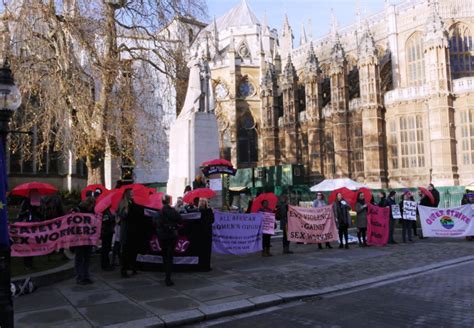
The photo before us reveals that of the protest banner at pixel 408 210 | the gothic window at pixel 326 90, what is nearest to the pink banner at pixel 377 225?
the protest banner at pixel 408 210

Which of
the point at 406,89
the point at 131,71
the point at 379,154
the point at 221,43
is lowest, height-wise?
the point at 379,154

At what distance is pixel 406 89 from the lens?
34.4 meters

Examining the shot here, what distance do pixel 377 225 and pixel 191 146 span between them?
23.0 feet

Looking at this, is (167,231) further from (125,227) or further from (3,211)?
(3,211)

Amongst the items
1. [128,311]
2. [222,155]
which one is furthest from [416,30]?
[128,311]

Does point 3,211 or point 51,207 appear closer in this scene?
point 3,211

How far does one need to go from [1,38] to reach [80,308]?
477 inches

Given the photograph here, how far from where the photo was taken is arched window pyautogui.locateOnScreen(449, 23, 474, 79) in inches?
1375

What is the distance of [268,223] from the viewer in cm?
1187

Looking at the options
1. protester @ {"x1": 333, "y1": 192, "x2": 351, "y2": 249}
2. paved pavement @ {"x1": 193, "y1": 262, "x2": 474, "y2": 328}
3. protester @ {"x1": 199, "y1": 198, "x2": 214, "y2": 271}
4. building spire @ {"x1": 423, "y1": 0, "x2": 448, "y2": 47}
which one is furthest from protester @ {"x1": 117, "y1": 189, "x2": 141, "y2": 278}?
building spire @ {"x1": 423, "y1": 0, "x2": 448, "y2": 47}

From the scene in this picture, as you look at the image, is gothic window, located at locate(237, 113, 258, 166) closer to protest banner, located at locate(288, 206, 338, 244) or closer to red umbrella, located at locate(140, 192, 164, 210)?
protest banner, located at locate(288, 206, 338, 244)

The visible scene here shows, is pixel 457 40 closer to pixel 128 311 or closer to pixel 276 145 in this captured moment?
pixel 276 145

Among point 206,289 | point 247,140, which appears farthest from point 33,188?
point 247,140

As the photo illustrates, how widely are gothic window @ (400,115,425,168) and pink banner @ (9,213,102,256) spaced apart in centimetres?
3038
